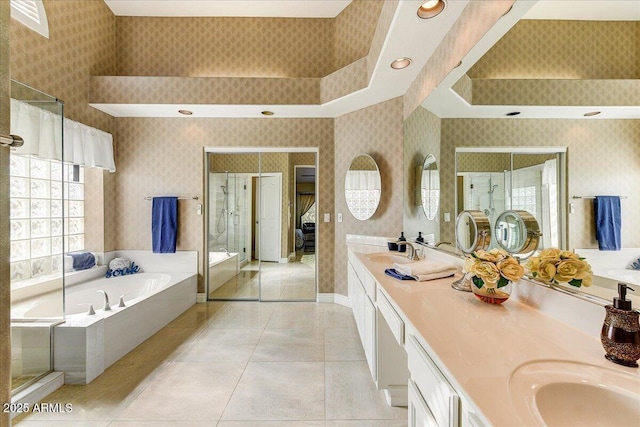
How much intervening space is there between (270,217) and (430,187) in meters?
2.51

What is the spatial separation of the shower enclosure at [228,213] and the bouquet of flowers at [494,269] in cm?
345

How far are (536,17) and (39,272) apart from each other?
3.37 metres

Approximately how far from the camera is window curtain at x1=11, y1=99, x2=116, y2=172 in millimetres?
2023

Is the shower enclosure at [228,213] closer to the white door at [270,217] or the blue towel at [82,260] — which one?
the white door at [270,217]

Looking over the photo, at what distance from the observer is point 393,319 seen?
4.67ft

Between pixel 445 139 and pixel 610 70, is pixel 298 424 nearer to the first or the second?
pixel 445 139

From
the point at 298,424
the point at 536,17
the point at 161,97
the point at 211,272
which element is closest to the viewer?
the point at 536,17

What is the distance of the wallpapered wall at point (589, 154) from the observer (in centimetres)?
91

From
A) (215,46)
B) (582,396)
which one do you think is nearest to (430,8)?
(582,396)

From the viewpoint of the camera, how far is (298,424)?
1.71 metres

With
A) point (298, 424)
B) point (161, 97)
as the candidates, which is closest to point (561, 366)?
point (298, 424)

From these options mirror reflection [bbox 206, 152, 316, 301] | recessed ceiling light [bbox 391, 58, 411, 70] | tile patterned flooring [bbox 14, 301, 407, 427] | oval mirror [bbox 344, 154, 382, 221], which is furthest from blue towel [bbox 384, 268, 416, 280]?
mirror reflection [bbox 206, 152, 316, 301]

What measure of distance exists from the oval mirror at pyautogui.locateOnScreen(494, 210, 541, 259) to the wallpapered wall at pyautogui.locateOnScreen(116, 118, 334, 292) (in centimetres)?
261

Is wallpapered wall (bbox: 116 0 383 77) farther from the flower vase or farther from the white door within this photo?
the flower vase
